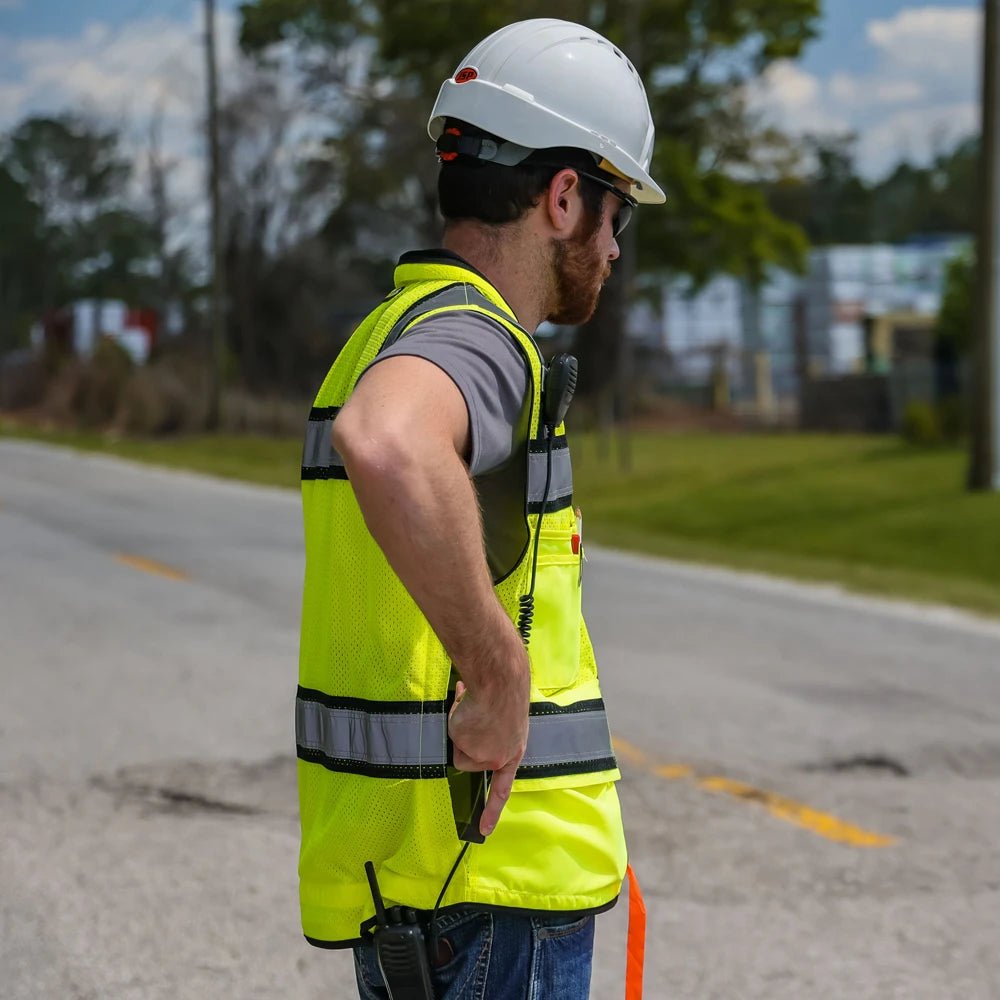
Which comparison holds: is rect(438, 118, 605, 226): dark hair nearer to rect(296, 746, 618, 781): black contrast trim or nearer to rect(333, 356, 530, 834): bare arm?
rect(333, 356, 530, 834): bare arm

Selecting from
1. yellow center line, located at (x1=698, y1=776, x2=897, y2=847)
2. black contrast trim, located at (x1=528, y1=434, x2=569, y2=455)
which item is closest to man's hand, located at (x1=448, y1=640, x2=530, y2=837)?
black contrast trim, located at (x1=528, y1=434, x2=569, y2=455)

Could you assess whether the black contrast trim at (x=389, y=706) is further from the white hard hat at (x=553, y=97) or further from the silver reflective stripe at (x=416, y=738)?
the white hard hat at (x=553, y=97)

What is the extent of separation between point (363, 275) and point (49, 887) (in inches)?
1969

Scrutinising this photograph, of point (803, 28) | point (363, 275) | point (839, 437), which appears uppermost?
point (803, 28)

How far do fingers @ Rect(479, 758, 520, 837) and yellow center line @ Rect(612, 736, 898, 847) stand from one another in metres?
3.93

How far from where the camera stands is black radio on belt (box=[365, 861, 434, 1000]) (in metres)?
2.18

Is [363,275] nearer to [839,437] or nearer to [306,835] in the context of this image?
[839,437]

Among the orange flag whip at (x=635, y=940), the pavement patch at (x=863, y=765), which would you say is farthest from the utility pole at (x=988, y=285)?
the orange flag whip at (x=635, y=940)

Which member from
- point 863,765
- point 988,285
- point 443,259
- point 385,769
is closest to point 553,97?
point 443,259

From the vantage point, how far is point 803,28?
4144 cm

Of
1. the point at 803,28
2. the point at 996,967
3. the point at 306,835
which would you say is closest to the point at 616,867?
the point at 306,835

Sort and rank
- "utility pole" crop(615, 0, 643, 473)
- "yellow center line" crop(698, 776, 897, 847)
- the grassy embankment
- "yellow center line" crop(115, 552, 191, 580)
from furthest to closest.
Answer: "utility pole" crop(615, 0, 643, 473)
the grassy embankment
"yellow center line" crop(115, 552, 191, 580)
"yellow center line" crop(698, 776, 897, 847)

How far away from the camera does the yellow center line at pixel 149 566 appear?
12.8m

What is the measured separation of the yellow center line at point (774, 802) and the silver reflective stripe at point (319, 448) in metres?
4.02
